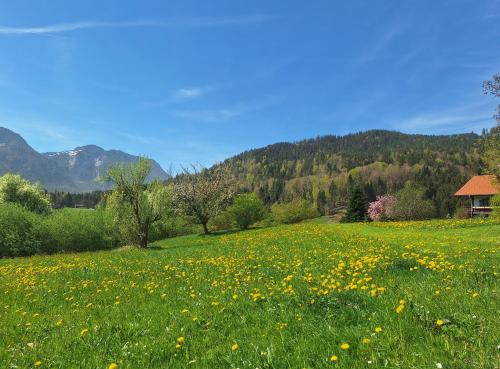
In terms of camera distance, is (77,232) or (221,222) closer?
(77,232)

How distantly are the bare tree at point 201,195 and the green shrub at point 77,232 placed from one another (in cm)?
1017

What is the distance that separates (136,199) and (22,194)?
35912mm

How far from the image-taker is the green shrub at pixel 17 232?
39.2 m

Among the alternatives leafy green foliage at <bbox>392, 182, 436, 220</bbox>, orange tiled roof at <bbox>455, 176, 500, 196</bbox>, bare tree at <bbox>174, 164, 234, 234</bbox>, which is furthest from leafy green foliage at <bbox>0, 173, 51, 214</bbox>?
orange tiled roof at <bbox>455, 176, 500, 196</bbox>

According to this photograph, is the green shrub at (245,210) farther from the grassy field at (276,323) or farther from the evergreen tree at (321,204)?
the evergreen tree at (321,204)

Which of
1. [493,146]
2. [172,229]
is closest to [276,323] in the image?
[493,146]

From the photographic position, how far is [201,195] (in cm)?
5100

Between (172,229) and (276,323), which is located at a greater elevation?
(276,323)

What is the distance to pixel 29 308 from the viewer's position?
31.3ft

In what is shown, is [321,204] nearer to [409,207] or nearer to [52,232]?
[409,207]

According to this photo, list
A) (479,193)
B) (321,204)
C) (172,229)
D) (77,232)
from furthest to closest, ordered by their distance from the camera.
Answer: (321,204) → (479,193) → (172,229) → (77,232)

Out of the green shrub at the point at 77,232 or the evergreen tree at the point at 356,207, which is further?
the evergreen tree at the point at 356,207

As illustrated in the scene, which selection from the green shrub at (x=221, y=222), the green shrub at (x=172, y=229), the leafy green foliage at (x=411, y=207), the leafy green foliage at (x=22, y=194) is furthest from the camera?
the green shrub at (x=221, y=222)

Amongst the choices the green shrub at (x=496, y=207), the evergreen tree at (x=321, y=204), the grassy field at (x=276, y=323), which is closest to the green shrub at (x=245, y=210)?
the green shrub at (x=496, y=207)
